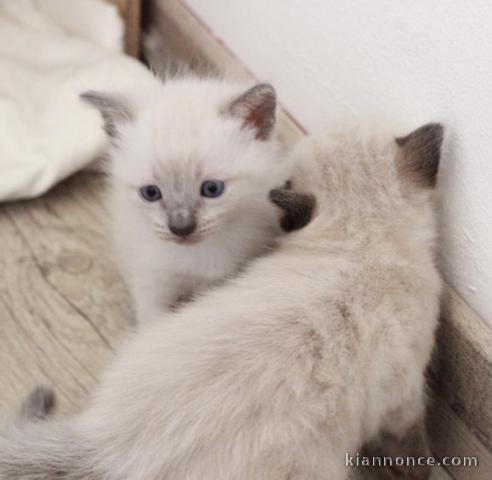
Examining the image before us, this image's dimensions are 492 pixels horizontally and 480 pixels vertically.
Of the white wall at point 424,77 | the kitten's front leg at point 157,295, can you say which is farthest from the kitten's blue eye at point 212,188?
the white wall at point 424,77

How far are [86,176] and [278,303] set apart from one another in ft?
3.09

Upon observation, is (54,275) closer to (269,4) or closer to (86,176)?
(86,176)

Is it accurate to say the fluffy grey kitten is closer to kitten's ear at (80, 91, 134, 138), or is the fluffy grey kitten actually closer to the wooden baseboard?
the wooden baseboard

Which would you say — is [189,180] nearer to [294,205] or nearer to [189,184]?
[189,184]

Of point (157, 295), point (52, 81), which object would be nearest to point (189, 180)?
point (157, 295)

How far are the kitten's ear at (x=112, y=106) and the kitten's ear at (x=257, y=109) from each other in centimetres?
19

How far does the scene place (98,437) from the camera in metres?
1.06

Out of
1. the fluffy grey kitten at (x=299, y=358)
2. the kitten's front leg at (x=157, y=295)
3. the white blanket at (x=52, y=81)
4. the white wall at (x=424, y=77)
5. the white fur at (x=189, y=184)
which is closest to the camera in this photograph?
the fluffy grey kitten at (x=299, y=358)

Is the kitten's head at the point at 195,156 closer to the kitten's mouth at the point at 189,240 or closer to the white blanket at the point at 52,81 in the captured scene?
the kitten's mouth at the point at 189,240

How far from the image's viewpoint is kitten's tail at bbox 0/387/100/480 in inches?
41.4

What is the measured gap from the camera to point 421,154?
1.27 m

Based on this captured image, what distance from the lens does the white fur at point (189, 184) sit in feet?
4.30

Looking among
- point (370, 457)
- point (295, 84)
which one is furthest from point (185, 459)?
point (295, 84)

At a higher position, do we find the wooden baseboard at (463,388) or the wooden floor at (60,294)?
the wooden baseboard at (463,388)
